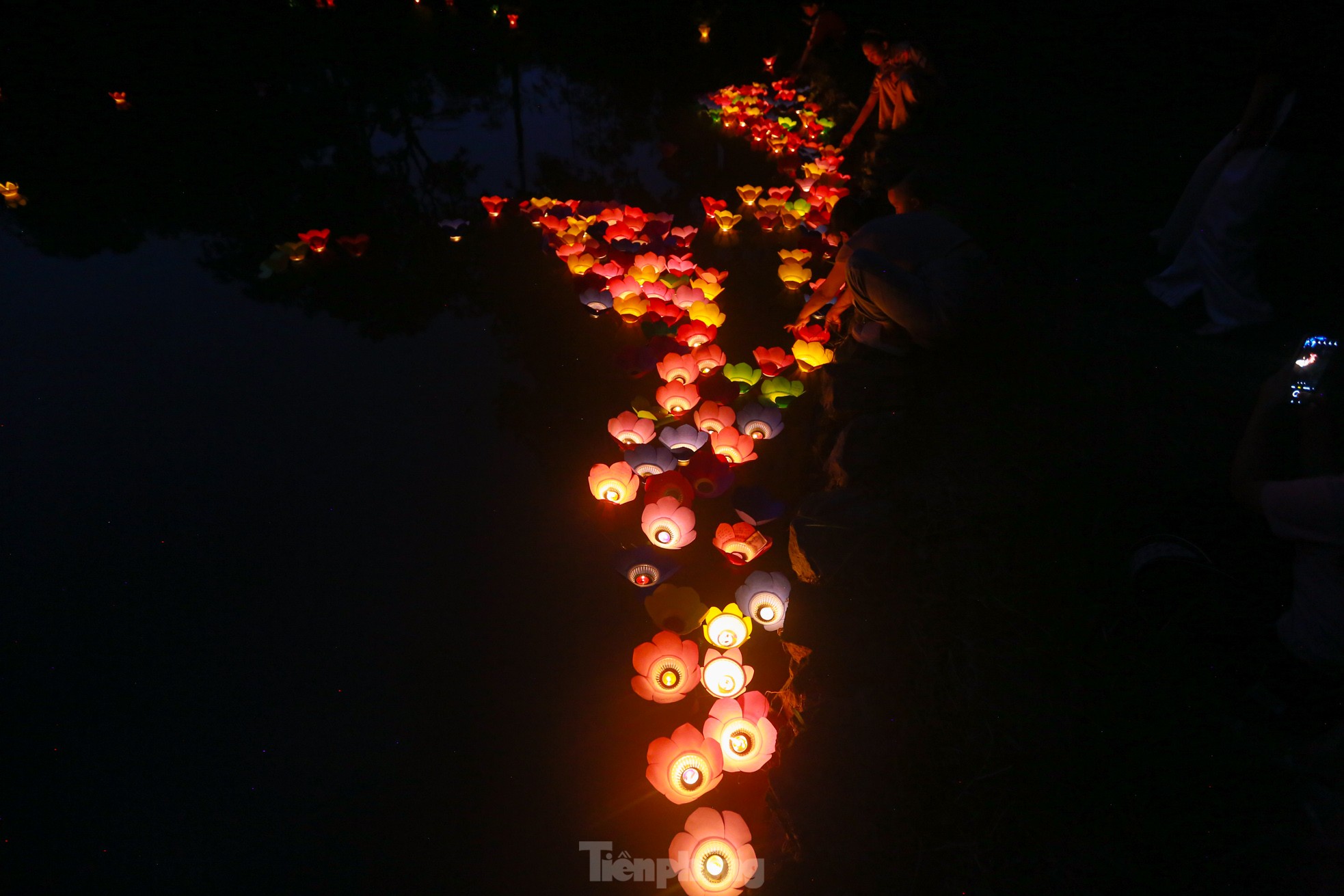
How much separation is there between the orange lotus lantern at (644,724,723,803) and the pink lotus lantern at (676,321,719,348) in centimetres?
222

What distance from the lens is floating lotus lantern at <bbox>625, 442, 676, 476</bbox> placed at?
267 centimetres

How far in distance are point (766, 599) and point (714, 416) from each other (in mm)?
980

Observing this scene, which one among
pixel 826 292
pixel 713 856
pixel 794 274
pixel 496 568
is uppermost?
pixel 826 292

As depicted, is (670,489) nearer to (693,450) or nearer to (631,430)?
(693,450)

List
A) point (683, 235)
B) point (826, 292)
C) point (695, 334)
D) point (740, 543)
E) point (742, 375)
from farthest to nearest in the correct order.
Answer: point (683, 235) < point (695, 334) < point (742, 375) < point (826, 292) < point (740, 543)

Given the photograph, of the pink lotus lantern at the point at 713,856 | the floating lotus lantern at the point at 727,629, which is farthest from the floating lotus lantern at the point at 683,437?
the pink lotus lantern at the point at 713,856

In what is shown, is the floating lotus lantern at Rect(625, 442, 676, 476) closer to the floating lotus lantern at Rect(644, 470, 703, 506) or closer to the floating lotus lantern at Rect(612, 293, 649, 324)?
the floating lotus lantern at Rect(644, 470, 703, 506)

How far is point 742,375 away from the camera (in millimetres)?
3238

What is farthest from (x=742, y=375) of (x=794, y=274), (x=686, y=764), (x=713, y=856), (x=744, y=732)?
(x=713, y=856)

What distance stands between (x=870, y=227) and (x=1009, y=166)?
3151mm

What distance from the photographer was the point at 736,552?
240cm

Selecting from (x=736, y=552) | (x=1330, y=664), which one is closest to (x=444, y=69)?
(x=736, y=552)

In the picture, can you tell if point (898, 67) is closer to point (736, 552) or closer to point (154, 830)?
point (736, 552)

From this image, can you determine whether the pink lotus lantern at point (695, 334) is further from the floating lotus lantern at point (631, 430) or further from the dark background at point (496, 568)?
the floating lotus lantern at point (631, 430)
